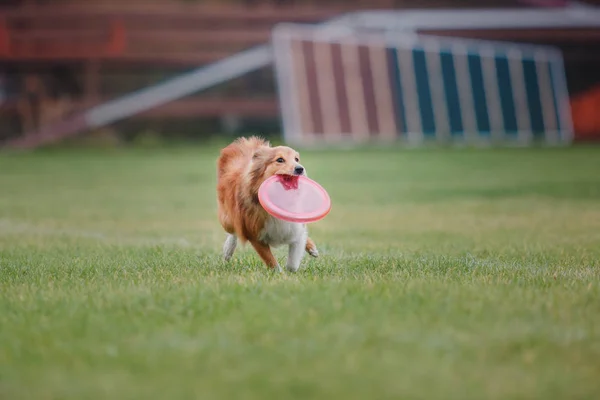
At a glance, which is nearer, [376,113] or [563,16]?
[376,113]

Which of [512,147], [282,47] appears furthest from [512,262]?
[282,47]

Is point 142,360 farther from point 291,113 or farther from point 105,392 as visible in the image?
point 291,113

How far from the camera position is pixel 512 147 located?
73.1ft

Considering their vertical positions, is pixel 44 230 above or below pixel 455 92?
above

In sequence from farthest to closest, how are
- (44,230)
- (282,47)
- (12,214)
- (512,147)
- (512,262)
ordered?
(282,47)
(512,147)
(12,214)
(44,230)
(512,262)

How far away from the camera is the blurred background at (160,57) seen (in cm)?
2581

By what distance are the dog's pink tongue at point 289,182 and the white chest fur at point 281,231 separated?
215 millimetres

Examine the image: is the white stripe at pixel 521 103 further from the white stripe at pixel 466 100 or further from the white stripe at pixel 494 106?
the white stripe at pixel 466 100

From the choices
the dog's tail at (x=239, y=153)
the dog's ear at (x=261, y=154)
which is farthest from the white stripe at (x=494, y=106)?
the dog's ear at (x=261, y=154)

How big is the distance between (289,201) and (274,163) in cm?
24

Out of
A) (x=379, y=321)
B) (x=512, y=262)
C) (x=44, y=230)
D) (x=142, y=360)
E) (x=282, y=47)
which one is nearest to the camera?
(x=142, y=360)

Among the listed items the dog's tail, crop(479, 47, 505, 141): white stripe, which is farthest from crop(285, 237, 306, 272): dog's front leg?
crop(479, 47, 505, 141): white stripe

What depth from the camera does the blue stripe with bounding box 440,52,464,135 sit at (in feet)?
75.3

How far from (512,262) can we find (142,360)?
342cm
